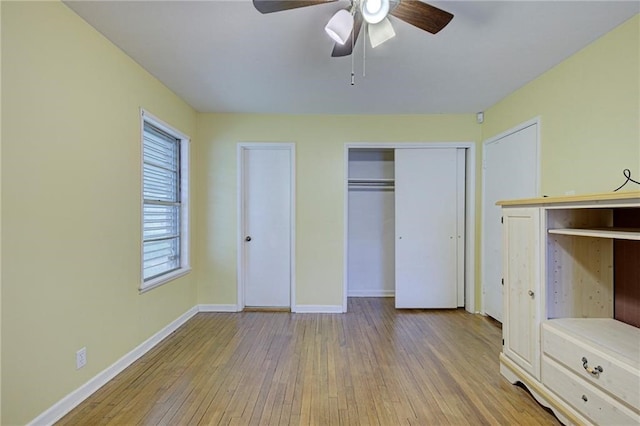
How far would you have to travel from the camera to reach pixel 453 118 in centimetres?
384

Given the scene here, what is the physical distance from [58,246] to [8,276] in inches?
12.0

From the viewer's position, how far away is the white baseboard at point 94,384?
5.90 ft

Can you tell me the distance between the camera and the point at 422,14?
1.63 m

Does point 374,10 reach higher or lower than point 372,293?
higher

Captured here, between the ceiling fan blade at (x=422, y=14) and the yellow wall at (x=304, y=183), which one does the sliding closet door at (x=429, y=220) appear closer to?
the yellow wall at (x=304, y=183)

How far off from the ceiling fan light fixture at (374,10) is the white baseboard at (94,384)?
9.53ft

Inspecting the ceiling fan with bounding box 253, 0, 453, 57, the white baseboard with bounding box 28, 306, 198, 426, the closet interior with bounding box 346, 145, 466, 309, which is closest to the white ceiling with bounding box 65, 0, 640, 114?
the ceiling fan with bounding box 253, 0, 453, 57

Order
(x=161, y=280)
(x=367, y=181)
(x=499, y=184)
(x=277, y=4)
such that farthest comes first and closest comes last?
(x=367, y=181)
(x=499, y=184)
(x=161, y=280)
(x=277, y=4)

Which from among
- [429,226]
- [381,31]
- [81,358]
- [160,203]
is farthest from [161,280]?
[429,226]

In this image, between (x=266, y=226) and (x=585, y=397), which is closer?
(x=585, y=397)

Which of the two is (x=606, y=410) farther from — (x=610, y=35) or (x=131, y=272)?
(x=131, y=272)

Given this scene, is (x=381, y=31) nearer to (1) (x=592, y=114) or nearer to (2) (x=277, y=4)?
(2) (x=277, y=4)

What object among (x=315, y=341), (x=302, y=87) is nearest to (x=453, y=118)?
(x=302, y=87)

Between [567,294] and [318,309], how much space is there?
2585 millimetres
